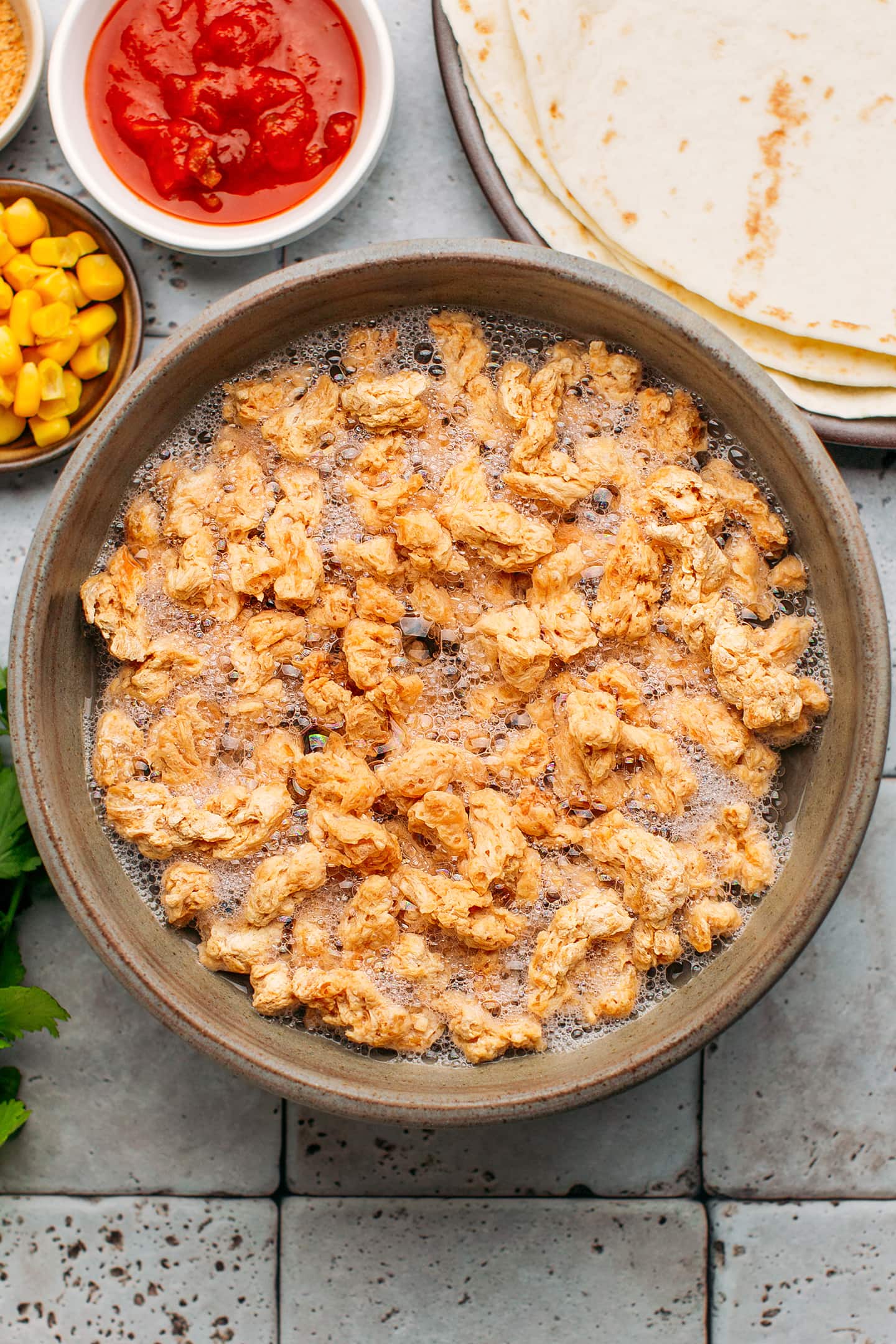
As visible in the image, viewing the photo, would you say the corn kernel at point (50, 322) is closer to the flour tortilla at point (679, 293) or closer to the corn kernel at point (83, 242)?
the corn kernel at point (83, 242)

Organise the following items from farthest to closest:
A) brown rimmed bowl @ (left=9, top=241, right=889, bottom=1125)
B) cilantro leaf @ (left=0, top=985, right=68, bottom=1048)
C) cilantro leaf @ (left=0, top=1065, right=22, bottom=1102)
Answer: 1. cilantro leaf @ (left=0, top=1065, right=22, bottom=1102)
2. cilantro leaf @ (left=0, top=985, right=68, bottom=1048)
3. brown rimmed bowl @ (left=9, top=241, right=889, bottom=1125)

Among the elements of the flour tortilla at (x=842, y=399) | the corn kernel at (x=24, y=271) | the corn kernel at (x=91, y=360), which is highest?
the flour tortilla at (x=842, y=399)

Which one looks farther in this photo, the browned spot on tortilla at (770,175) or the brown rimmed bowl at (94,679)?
the browned spot on tortilla at (770,175)

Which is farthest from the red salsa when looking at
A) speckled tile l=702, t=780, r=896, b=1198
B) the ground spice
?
speckled tile l=702, t=780, r=896, b=1198

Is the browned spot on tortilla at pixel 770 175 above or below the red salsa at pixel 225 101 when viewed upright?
above

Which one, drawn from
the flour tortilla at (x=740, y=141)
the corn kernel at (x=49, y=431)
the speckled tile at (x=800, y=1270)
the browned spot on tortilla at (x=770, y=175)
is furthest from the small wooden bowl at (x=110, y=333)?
the speckled tile at (x=800, y=1270)

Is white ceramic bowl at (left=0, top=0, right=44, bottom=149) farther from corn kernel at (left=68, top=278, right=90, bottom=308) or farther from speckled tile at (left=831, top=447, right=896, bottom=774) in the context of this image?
speckled tile at (left=831, top=447, right=896, bottom=774)

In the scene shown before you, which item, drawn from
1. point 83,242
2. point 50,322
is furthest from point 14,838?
point 83,242
